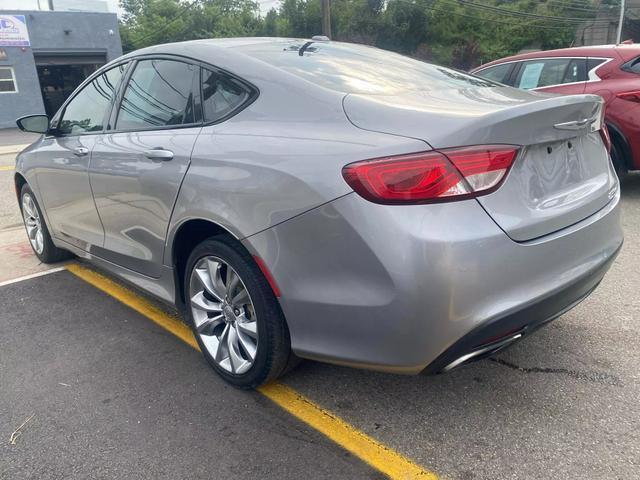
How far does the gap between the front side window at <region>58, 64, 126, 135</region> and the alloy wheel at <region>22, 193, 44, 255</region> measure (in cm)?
98

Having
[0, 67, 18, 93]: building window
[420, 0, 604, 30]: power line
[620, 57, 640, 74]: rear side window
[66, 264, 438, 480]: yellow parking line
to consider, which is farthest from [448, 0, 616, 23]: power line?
[66, 264, 438, 480]: yellow parking line

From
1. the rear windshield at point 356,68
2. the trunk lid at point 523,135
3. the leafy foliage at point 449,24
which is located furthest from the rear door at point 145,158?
the leafy foliage at point 449,24

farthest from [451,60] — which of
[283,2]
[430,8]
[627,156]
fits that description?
[627,156]

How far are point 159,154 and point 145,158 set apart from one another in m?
0.16

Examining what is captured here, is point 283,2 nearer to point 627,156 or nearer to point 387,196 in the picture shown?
point 627,156

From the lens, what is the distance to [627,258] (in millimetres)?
4438

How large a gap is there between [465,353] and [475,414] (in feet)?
1.88

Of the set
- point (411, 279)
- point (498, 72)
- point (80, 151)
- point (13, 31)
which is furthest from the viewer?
point (13, 31)

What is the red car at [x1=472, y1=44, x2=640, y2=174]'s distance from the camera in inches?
232

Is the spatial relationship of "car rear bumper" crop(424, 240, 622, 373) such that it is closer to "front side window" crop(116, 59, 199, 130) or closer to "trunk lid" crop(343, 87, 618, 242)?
"trunk lid" crop(343, 87, 618, 242)

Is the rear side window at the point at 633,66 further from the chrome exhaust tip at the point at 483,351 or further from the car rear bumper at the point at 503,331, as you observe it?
the chrome exhaust tip at the point at 483,351

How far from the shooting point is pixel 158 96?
Answer: 10.8 feet

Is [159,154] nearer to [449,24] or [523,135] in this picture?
[523,135]

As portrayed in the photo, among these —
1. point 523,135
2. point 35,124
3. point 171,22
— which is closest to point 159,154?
point 523,135
